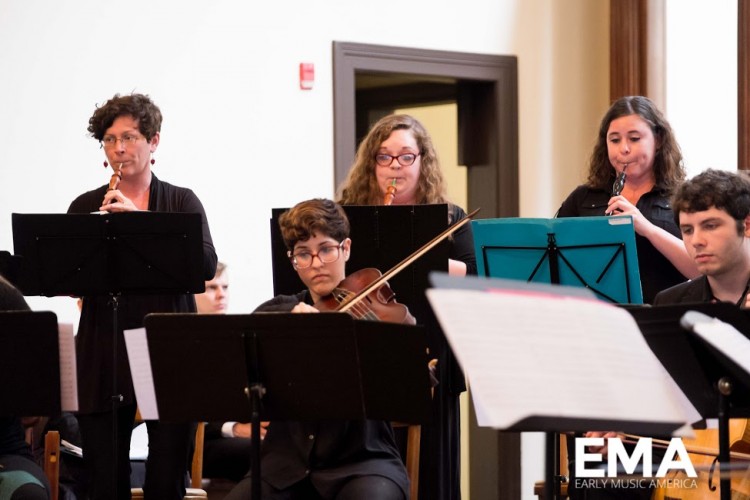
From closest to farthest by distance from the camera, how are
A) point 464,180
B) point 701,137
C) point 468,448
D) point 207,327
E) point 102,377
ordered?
point 207,327 < point 102,377 < point 701,137 < point 468,448 < point 464,180

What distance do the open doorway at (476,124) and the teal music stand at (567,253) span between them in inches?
79.9

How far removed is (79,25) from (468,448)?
2.98m

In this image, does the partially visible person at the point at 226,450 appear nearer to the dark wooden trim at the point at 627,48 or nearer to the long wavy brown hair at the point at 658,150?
the long wavy brown hair at the point at 658,150

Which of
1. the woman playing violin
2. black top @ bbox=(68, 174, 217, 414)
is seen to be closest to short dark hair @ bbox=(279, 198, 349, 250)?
the woman playing violin

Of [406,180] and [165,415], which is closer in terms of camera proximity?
[165,415]

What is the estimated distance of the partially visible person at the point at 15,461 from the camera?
2930 millimetres

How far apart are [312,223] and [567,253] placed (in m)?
0.75

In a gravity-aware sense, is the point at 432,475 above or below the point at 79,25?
below

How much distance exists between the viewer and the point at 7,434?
10.1 feet

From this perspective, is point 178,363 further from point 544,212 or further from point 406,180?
point 544,212

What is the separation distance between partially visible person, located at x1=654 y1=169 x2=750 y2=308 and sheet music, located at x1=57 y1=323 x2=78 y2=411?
1.55 meters

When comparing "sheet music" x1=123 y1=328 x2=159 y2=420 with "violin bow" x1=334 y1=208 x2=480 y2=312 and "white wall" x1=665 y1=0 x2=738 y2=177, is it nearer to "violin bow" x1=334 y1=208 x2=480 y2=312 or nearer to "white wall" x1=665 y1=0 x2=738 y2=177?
"violin bow" x1=334 y1=208 x2=480 y2=312

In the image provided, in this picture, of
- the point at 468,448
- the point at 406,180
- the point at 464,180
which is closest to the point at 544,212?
the point at 464,180

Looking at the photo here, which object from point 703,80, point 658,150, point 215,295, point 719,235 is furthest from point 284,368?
point 703,80
